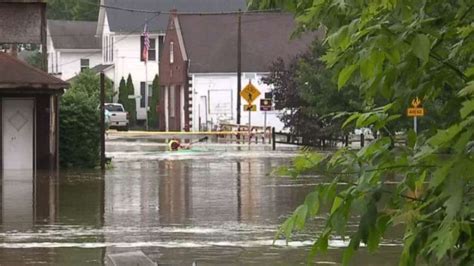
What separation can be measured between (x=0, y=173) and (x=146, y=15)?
51.0 m

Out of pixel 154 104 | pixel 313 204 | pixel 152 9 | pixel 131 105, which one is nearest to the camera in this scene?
pixel 313 204

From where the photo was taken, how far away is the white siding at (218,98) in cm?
6400

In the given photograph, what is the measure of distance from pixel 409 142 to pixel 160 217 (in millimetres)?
14001

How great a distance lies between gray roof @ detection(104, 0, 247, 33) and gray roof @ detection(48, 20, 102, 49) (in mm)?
8519

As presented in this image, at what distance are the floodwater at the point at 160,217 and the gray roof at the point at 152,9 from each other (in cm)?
4588

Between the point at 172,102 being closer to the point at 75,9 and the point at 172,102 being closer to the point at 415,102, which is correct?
the point at 75,9

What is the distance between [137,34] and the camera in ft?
249

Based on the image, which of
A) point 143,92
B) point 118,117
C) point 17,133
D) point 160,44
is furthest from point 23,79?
point 160,44

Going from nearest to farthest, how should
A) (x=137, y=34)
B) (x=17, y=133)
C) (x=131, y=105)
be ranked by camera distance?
(x=17, y=133) < (x=131, y=105) < (x=137, y=34)

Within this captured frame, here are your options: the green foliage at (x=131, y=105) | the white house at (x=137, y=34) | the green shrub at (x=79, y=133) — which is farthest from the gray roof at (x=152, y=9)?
the green shrub at (x=79, y=133)

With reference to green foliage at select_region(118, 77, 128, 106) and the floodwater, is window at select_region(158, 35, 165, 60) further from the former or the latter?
the floodwater

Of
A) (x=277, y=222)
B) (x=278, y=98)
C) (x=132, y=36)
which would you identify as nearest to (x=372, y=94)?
(x=277, y=222)

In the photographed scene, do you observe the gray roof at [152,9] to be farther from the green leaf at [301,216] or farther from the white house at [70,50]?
the green leaf at [301,216]

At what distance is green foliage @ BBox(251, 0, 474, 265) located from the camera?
11.4ft
